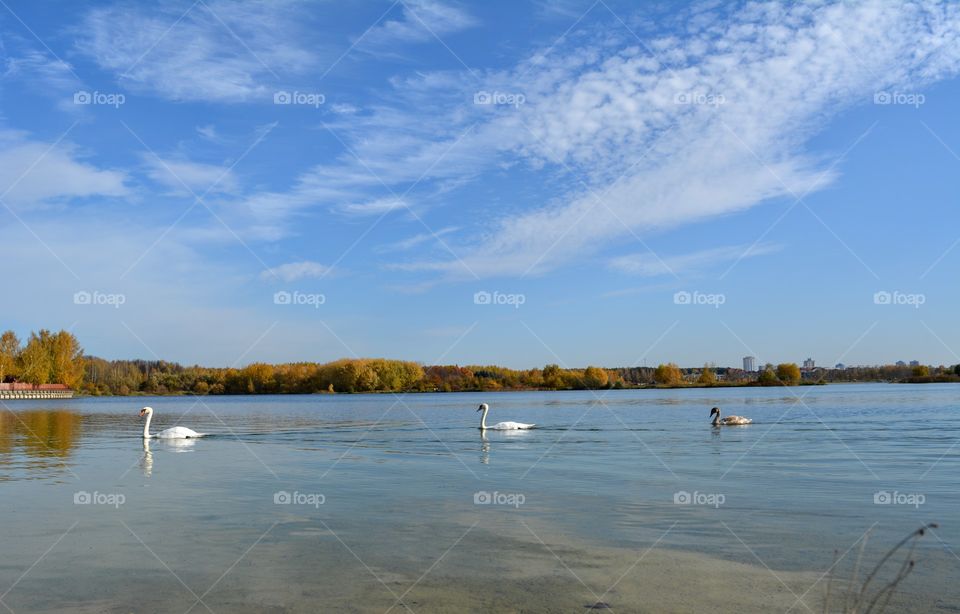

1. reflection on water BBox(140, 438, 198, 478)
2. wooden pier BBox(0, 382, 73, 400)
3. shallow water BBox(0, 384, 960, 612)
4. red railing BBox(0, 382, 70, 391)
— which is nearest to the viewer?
shallow water BBox(0, 384, 960, 612)

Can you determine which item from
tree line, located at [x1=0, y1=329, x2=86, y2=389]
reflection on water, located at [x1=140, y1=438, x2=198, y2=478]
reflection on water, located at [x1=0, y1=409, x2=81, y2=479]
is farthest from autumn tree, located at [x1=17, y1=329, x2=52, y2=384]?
reflection on water, located at [x1=140, y1=438, x2=198, y2=478]

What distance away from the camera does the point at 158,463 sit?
20453 mm

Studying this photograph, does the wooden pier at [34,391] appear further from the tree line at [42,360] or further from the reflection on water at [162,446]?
the reflection on water at [162,446]

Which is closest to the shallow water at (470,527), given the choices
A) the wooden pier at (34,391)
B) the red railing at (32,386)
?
the wooden pier at (34,391)

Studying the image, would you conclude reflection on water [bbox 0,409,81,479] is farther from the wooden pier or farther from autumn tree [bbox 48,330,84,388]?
autumn tree [bbox 48,330,84,388]

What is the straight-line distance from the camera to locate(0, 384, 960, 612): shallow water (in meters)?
7.82

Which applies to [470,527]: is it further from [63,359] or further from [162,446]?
[63,359]

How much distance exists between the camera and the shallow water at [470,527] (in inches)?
308

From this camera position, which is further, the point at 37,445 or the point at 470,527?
the point at 37,445

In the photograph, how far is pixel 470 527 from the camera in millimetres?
11234

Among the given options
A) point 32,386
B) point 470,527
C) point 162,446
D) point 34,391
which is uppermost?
point 32,386

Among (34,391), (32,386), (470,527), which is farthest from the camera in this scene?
(32,386)

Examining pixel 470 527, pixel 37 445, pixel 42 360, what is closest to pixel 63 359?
pixel 42 360

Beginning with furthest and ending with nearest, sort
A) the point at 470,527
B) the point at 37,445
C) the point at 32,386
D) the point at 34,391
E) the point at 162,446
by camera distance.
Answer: the point at 32,386 → the point at 34,391 → the point at 37,445 → the point at 162,446 → the point at 470,527
